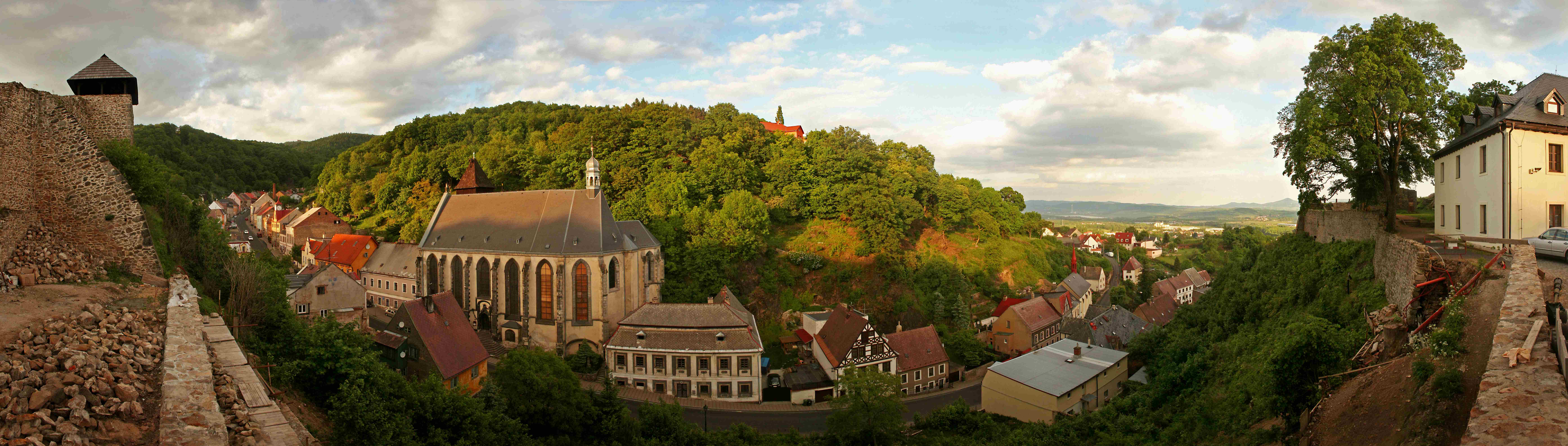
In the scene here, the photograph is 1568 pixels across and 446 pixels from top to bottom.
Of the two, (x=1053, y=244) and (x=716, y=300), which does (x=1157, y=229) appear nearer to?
(x=1053, y=244)

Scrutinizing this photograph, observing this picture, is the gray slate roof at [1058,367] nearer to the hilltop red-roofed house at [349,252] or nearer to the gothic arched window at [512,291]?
the gothic arched window at [512,291]

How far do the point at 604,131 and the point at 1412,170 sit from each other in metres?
47.7

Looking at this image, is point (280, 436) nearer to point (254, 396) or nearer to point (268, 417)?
point (268, 417)

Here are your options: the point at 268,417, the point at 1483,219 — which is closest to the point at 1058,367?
the point at 1483,219

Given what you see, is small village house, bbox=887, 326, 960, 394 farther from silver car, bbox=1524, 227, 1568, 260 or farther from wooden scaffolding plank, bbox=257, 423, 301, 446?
wooden scaffolding plank, bbox=257, 423, 301, 446

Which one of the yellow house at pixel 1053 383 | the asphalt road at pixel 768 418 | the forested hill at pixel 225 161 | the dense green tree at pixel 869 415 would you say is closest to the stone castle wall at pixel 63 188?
the asphalt road at pixel 768 418

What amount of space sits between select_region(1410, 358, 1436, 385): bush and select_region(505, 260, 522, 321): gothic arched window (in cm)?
3664

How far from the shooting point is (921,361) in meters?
36.7

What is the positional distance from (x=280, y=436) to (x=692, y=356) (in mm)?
23268

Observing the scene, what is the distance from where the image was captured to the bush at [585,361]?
34.4 m

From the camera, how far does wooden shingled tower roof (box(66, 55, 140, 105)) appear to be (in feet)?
56.0

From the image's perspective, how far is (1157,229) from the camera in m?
151

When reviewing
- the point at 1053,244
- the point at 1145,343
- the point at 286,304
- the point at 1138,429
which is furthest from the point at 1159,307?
the point at 286,304

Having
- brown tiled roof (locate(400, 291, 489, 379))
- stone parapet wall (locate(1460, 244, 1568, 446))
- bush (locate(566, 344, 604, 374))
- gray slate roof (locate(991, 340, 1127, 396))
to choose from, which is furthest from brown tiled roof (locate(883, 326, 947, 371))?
stone parapet wall (locate(1460, 244, 1568, 446))
